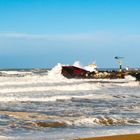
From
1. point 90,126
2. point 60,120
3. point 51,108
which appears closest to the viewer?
point 90,126

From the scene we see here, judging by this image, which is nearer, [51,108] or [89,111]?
[89,111]

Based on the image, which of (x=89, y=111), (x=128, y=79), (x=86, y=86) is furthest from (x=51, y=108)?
(x=128, y=79)

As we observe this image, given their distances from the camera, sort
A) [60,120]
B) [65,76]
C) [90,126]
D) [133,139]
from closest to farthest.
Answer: [133,139]
[90,126]
[60,120]
[65,76]

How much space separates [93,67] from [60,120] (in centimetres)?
4379

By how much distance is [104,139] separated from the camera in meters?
10.7

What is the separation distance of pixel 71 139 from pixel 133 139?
143 centimetres

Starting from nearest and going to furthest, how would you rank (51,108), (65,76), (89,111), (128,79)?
(89,111)
(51,108)
(128,79)
(65,76)

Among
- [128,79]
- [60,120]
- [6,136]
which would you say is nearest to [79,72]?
[128,79]

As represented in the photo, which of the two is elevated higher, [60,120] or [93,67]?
[93,67]

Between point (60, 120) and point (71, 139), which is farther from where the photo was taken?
point (60, 120)

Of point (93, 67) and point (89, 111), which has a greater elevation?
point (93, 67)

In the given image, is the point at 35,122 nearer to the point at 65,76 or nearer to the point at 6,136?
the point at 6,136

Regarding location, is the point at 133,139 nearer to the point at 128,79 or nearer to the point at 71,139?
the point at 71,139

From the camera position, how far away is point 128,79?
51.5 meters
